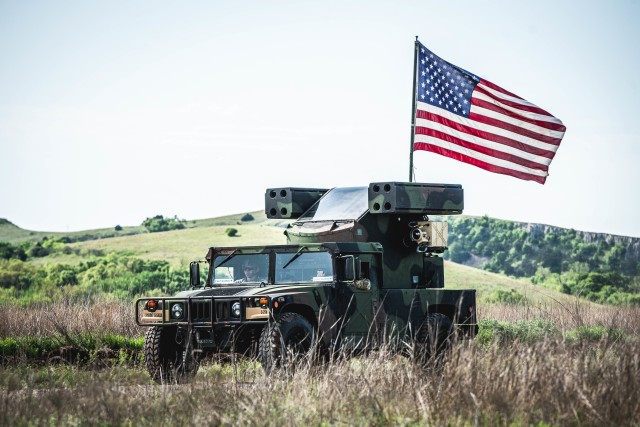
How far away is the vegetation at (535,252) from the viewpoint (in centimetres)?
7475

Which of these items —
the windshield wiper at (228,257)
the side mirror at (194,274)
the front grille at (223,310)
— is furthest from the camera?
the side mirror at (194,274)

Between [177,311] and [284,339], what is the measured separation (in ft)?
5.36

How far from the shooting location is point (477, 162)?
61.9 ft

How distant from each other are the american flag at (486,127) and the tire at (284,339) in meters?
6.29

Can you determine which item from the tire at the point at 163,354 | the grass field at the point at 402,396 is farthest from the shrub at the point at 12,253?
the grass field at the point at 402,396

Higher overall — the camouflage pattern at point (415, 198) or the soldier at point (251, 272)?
the camouflage pattern at point (415, 198)

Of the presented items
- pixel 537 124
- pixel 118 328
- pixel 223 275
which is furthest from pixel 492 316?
pixel 223 275

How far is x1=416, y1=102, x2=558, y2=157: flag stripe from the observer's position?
747 inches

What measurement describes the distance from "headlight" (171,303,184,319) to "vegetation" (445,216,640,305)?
5247 cm

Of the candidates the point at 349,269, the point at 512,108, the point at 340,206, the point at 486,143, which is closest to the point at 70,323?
the point at 340,206

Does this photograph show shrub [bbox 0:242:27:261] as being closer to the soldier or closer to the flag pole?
the flag pole

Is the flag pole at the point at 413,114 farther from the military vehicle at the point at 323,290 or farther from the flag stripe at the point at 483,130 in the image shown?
the military vehicle at the point at 323,290

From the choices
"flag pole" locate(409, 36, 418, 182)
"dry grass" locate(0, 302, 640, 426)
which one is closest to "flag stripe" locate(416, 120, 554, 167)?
"flag pole" locate(409, 36, 418, 182)

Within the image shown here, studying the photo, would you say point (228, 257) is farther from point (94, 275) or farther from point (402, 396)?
point (94, 275)
